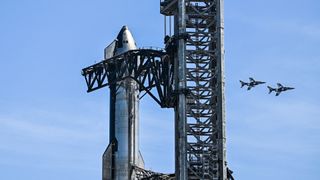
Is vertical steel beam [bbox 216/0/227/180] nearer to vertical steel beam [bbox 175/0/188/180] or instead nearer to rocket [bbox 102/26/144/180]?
vertical steel beam [bbox 175/0/188/180]

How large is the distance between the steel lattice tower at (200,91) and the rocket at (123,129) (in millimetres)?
18534

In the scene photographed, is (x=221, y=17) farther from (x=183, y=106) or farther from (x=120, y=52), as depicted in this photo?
(x=120, y=52)

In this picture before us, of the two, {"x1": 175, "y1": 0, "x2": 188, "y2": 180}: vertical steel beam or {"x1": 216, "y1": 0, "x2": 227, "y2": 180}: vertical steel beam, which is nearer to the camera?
{"x1": 216, "y1": 0, "x2": 227, "y2": 180}: vertical steel beam

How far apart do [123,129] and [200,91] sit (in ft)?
69.6

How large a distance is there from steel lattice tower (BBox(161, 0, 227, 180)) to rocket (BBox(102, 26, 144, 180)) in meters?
18.5

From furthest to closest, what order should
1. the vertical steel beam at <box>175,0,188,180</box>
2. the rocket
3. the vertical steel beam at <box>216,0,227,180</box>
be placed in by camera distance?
the rocket < the vertical steel beam at <box>175,0,188,180</box> < the vertical steel beam at <box>216,0,227,180</box>

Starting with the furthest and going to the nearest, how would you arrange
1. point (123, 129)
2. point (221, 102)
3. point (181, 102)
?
point (123, 129)
point (181, 102)
point (221, 102)

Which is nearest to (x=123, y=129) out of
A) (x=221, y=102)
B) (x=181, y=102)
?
(x=181, y=102)

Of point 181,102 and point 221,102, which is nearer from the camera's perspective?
point 221,102

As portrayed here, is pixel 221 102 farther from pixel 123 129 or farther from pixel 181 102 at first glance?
pixel 123 129

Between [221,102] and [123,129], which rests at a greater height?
[123,129]

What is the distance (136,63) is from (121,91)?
8.84 metres

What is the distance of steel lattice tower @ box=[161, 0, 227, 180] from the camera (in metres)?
111

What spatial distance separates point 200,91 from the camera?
372ft
